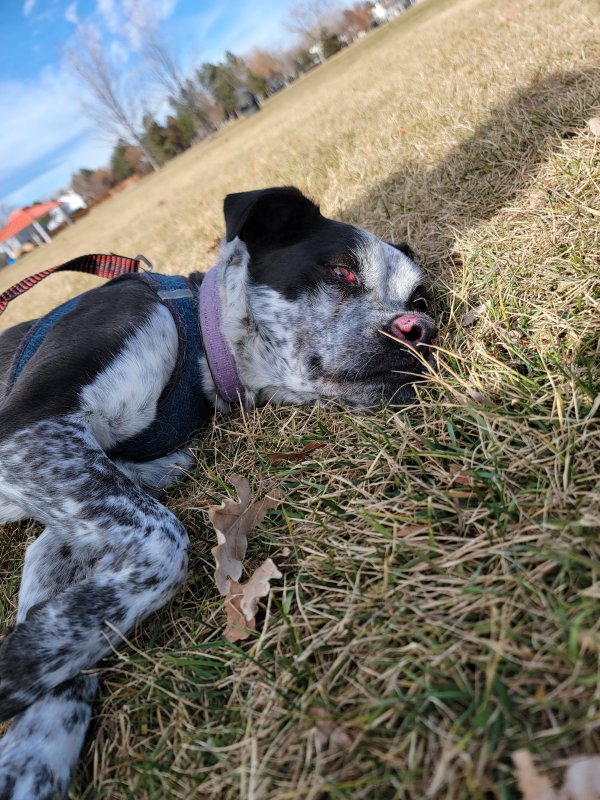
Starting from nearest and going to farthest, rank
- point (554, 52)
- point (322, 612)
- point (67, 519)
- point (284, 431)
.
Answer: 1. point (322, 612)
2. point (67, 519)
3. point (284, 431)
4. point (554, 52)

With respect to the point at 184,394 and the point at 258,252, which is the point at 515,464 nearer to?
the point at 184,394

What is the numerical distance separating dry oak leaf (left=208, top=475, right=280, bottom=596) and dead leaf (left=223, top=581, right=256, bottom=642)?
38 mm

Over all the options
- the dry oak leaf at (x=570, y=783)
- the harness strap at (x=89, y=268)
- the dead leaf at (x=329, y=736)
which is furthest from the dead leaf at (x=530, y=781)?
the harness strap at (x=89, y=268)

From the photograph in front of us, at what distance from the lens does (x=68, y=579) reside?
7.15 ft

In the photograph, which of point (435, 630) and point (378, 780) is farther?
point (435, 630)

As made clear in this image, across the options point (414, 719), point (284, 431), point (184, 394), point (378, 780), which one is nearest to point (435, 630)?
point (414, 719)

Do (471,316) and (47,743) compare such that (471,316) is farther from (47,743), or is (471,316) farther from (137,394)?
(47,743)

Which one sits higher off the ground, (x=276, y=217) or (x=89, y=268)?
(x=89, y=268)

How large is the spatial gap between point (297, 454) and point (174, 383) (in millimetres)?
799

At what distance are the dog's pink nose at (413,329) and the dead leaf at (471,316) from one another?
268 millimetres

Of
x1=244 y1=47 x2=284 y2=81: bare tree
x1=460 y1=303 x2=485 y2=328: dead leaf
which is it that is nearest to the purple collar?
x1=460 y1=303 x2=485 y2=328: dead leaf

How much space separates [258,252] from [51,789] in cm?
251

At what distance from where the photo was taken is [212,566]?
200cm

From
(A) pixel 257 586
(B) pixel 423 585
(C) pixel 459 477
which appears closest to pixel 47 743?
(A) pixel 257 586
